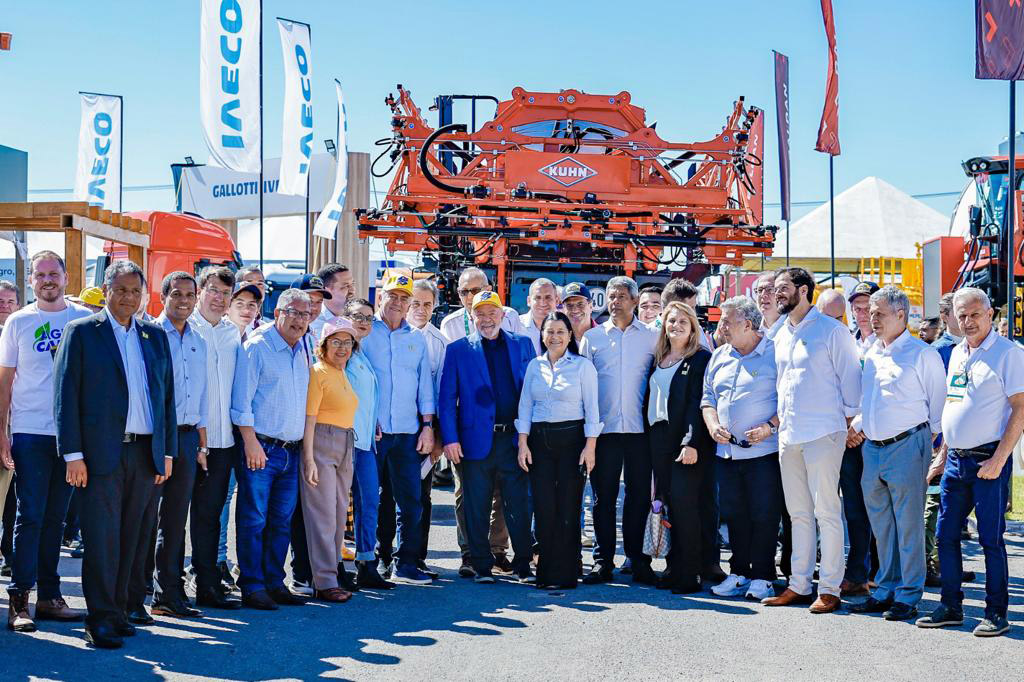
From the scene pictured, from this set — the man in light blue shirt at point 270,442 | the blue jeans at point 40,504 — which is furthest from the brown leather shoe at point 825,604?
the blue jeans at point 40,504

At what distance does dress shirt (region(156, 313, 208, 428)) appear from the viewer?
19.9ft

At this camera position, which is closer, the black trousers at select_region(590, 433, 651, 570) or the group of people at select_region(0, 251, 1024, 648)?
the group of people at select_region(0, 251, 1024, 648)

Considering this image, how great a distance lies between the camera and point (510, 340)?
25.1 feet

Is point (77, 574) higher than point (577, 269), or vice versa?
point (577, 269)

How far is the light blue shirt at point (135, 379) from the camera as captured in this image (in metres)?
5.60

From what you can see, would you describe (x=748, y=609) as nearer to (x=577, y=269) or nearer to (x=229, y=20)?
(x=577, y=269)

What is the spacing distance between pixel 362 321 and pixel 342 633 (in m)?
2.11

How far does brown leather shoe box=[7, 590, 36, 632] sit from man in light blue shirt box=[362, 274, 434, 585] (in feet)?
7.72

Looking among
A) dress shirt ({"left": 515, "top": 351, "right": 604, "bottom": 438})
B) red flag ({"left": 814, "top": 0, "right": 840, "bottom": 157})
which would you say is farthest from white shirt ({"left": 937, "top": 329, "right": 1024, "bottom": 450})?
red flag ({"left": 814, "top": 0, "right": 840, "bottom": 157})

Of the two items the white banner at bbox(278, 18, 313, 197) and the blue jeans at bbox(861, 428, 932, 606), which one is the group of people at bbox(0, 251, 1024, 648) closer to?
the blue jeans at bbox(861, 428, 932, 606)

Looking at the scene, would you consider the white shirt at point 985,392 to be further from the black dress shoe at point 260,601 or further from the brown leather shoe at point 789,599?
the black dress shoe at point 260,601

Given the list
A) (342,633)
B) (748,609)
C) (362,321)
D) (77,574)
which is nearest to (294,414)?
(362,321)

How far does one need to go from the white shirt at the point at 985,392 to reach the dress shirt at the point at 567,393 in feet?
7.13

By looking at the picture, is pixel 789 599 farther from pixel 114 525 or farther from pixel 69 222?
pixel 69 222
